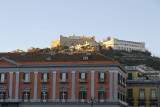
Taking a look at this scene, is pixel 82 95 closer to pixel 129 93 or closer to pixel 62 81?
pixel 62 81

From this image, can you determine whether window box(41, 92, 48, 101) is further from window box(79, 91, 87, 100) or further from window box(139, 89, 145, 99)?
window box(139, 89, 145, 99)

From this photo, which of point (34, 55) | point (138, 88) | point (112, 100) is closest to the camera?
point (112, 100)

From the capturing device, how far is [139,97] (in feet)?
314

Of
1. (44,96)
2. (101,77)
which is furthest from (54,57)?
(101,77)

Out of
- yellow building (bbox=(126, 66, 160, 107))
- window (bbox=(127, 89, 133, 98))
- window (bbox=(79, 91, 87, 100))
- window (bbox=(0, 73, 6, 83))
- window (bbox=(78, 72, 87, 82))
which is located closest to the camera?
window (bbox=(79, 91, 87, 100))

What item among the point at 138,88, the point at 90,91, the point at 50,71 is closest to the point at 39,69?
the point at 50,71

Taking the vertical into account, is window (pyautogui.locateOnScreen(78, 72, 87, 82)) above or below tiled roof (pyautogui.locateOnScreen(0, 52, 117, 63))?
below

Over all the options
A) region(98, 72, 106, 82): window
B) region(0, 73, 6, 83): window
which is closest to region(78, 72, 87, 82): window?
region(98, 72, 106, 82): window

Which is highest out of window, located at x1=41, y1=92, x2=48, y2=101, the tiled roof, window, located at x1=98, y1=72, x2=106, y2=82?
the tiled roof

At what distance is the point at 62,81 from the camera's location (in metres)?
84.2

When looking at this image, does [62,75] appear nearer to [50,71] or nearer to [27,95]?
[50,71]

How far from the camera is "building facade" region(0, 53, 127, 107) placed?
82.5 meters

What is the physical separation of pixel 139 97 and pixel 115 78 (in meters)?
15.4

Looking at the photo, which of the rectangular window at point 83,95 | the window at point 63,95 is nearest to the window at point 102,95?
the rectangular window at point 83,95
